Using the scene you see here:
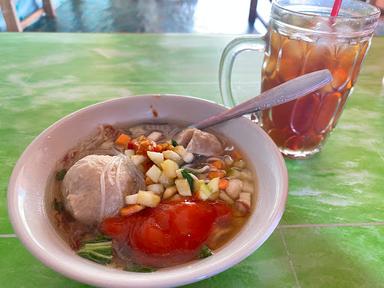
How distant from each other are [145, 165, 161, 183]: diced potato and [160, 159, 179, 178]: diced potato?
13 mm

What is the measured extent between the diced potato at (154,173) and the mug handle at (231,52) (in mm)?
310

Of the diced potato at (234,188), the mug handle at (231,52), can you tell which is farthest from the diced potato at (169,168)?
the mug handle at (231,52)

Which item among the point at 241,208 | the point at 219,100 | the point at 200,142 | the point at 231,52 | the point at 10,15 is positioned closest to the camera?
the point at 241,208

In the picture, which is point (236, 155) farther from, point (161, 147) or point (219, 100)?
point (219, 100)

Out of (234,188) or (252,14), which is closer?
(234,188)

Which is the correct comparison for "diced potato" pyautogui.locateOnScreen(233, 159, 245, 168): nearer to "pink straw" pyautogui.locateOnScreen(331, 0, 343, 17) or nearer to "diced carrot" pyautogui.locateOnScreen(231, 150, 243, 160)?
"diced carrot" pyautogui.locateOnScreen(231, 150, 243, 160)

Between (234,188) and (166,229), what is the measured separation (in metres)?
0.17

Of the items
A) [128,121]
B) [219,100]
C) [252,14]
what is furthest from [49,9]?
[128,121]

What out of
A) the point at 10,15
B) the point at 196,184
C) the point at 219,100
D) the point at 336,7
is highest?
the point at 336,7

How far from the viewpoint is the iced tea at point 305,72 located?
29.2 inches

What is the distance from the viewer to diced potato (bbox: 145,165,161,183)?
68cm

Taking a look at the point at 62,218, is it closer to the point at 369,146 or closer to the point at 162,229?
the point at 162,229

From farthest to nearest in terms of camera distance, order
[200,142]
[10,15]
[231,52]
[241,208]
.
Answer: [10,15], [231,52], [200,142], [241,208]

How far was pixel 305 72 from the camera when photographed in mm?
768
